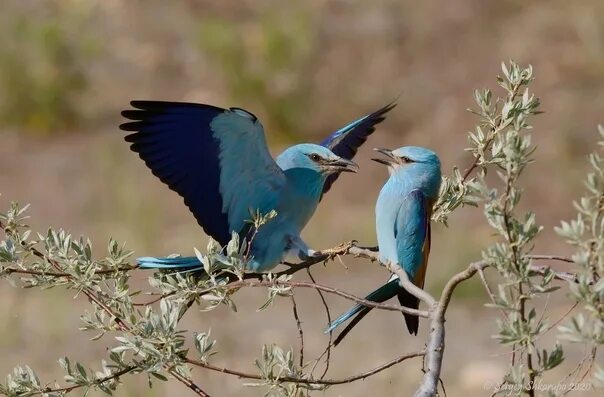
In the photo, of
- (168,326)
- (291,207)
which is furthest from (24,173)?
(168,326)

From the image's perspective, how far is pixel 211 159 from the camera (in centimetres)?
360

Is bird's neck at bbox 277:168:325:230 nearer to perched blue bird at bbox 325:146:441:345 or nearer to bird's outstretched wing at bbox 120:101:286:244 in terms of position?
bird's outstretched wing at bbox 120:101:286:244

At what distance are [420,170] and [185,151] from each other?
64cm

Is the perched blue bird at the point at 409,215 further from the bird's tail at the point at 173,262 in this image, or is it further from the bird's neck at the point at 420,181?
the bird's tail at the point at 173,262

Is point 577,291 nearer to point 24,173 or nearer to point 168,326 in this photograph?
point 168,326

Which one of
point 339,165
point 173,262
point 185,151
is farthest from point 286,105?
point 173,262

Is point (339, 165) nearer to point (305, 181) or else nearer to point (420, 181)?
point (305, 181)

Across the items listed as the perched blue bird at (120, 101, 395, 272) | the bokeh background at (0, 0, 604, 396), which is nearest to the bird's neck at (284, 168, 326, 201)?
the perched blue bird at (120, 101, 395, 272)

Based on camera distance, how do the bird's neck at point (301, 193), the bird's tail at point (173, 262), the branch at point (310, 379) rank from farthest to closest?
the bird's neck at point (301, 193) → the bird's tail at point (173, 262) → the branch at point (310, 379)

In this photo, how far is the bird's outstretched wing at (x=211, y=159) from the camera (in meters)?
3.44

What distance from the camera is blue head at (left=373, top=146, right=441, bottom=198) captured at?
3.49 m

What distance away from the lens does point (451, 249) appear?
853 cm

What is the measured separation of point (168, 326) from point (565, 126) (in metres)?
7.68

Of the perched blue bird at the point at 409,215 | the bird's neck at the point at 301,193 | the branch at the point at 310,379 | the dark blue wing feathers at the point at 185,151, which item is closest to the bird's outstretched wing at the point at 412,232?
the perched blue bird at the point at 409,215
